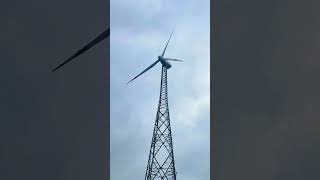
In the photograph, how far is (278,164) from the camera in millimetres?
18266

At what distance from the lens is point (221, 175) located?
56.7ft
